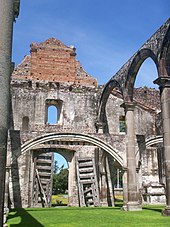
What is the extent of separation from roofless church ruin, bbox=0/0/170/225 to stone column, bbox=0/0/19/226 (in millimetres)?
7735

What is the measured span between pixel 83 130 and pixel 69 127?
0.83 m

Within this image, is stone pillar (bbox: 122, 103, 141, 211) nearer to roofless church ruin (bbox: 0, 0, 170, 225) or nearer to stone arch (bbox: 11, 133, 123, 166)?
roofless church ruin (bbox: 0, 0, 170, 225)

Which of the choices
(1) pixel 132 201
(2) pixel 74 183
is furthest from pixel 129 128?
(2) pixel 74 183

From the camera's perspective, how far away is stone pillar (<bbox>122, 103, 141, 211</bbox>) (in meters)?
12.3

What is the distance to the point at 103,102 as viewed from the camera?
56.1ft

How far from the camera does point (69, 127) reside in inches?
683

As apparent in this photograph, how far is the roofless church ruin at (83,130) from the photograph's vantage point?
12605 millimetres

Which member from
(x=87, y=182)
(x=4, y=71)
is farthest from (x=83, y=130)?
(x=4, y=71)

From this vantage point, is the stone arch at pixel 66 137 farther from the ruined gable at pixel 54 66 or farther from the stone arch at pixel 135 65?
the ruined gable at pixel 54 66

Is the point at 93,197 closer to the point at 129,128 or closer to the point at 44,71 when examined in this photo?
the point at 129,128

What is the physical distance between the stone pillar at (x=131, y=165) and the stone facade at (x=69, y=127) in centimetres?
33

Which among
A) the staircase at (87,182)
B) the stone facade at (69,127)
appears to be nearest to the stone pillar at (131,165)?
the stone facade at (69,127)

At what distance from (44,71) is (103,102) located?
4529 mm

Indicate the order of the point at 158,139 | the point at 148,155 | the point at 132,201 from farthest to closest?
the point at 148,155
the point at 158,139
the point at 132,201
